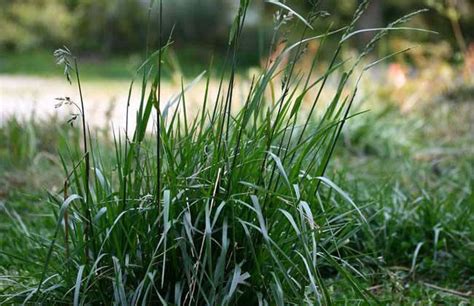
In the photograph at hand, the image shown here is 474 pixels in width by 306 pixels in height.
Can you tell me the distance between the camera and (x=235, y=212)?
226 centimetres

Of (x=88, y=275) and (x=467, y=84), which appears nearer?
(x=88, y=275)

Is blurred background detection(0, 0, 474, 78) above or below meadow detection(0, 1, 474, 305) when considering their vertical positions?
below

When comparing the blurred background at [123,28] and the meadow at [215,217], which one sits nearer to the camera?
the meadow at [215,217]

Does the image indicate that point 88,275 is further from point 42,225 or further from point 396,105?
point 396,105

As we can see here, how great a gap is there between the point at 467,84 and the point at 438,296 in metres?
5.09

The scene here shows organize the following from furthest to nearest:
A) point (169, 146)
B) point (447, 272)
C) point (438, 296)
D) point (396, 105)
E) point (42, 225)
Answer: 1. point (396, 105)
2. point (42, 225)
3. point (447, 272)
4. point (438, 296)
5. point (169, 146)

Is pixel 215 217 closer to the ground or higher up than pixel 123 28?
higher up

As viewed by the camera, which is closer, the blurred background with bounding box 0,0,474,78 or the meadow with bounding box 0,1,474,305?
the meadow with bounding box 0,1,474,305

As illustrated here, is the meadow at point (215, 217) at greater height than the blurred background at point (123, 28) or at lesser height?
greater

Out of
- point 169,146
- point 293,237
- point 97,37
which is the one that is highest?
point 169,146

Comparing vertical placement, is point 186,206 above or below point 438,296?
above

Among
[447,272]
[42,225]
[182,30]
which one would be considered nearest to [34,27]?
[182,30]

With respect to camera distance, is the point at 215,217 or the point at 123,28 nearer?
the point at 215,217

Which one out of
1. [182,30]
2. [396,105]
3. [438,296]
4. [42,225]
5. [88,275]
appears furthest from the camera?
[182,30]
